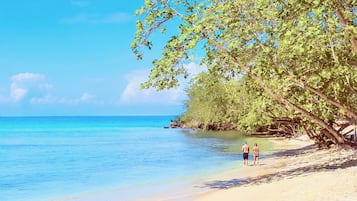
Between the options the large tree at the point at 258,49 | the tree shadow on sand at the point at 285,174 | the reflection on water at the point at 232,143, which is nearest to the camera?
the large tree at the point at 258,49

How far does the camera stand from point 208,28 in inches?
529

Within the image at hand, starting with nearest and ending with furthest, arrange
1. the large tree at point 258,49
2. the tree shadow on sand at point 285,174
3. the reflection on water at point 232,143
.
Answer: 1. the large tree at point 258,49
2. the tree shadow on sand at point 285,174
3. the reflection on water at point 232,143

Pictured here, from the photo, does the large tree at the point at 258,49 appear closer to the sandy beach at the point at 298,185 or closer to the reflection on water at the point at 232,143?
the sandy beach at the point at 298,185

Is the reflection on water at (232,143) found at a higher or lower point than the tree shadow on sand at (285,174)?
higher

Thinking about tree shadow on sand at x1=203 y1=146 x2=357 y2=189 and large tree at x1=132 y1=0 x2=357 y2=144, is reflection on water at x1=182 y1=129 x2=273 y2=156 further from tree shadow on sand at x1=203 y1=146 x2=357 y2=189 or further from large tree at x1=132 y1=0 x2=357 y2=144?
large tree at x1=132 y1=0 x2=357 y2=144

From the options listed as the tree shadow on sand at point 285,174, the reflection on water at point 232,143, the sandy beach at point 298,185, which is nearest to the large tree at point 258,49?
the sandy beach at point 298,185

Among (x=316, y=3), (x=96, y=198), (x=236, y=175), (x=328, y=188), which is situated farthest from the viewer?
(x=236, y=175)

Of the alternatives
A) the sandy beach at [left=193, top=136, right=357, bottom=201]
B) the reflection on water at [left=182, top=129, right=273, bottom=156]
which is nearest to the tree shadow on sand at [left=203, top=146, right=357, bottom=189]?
the sandy beach at [left=193, top=136, right=357, bottom=201]

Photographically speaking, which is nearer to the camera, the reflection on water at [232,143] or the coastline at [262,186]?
the coastline at [262,186]

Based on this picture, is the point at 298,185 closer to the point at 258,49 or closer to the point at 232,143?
the point at 258,49

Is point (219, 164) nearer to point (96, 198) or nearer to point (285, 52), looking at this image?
point (96, 198)

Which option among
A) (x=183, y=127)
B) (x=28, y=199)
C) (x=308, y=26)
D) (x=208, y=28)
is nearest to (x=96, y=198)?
(x=28, y=199)

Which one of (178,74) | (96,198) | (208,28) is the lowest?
(96,198)

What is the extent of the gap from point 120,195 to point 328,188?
987 cm
